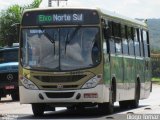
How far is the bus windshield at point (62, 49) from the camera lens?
829 inches

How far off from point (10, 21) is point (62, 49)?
5513cm

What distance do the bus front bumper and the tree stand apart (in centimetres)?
4751

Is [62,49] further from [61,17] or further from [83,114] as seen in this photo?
[83,114]

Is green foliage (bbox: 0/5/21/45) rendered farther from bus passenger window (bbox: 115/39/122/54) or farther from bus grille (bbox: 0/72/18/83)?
bus passenger window (bbox: 115/39/122/54)

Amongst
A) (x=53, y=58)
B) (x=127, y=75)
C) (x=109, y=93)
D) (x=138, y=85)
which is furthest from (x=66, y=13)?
(x=138, y=85)

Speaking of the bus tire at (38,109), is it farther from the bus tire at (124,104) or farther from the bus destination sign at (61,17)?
the bus tire at (124,104)

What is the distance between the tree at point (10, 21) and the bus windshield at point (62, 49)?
1855 inches

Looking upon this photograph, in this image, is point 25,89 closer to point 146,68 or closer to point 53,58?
point 53,58

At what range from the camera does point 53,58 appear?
21.2m

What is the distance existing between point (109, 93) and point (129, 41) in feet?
13.9

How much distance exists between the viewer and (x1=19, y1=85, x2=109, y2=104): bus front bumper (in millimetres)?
20828

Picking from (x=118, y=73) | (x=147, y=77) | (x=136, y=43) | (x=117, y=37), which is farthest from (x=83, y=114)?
(x=147, y=77)

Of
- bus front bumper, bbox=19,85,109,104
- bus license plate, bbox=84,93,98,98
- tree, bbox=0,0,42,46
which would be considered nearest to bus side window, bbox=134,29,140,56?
bus front bumper, bbox=19,85,109,104

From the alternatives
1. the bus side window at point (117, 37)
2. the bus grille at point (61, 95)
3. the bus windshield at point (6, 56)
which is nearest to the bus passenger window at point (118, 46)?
the bus side window at point (117, 37)
